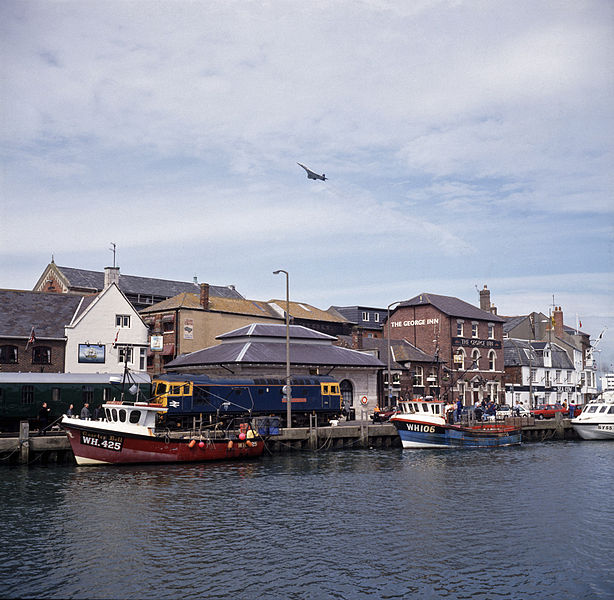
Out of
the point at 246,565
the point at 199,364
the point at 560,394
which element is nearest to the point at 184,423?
the point at 199,364

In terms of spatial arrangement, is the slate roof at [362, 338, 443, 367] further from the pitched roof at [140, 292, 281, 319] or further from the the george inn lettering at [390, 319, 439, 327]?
the pitched roof at [140, 292, 281, 319]

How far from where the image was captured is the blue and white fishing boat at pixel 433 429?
49344mm

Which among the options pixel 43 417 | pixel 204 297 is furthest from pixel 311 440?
pixel 204 297

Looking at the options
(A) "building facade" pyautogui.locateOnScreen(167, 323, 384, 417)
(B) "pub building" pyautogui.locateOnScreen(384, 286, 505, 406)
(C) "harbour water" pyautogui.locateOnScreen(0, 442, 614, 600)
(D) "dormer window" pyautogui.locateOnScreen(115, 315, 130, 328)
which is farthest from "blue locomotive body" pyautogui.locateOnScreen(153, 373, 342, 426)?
(B) "pub building" pyautogui.locateOnScreen(384, 286, 505, 406)

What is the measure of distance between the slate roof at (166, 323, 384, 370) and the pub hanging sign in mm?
18102

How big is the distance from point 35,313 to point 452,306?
4913cm

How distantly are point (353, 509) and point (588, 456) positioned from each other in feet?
86.9

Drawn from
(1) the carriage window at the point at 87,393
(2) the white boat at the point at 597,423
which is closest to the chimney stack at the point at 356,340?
(2) the white boat at the point at 597,423

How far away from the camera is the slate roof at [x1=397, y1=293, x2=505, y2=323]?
82750mm

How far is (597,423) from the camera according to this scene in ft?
200

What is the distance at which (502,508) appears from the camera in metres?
27.8

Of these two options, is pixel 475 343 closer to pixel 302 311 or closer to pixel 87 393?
pixel 302 311

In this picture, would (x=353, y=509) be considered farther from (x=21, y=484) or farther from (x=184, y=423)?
(x=184, y=423)

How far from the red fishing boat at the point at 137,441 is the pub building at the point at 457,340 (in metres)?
41.5
